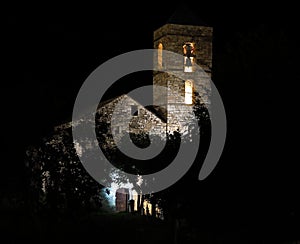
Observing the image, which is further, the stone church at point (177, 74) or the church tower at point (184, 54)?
the church tower at point (184, 54)

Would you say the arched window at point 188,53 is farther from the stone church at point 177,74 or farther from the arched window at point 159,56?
the arched window at point 159,56

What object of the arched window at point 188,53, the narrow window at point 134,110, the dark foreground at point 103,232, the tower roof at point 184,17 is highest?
the tower roof at point 184,17

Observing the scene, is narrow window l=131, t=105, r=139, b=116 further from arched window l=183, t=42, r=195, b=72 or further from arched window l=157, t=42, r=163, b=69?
arched window l=183, t=42, r=195, b=72

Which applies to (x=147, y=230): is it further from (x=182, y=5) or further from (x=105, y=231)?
(x=182, y=5)

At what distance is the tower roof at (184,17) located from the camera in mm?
28922

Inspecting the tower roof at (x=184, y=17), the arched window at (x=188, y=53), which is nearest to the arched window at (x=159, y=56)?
the arched window at (x=188, y=53)

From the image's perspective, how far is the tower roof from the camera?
28922 millimetres

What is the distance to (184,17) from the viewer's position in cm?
2931

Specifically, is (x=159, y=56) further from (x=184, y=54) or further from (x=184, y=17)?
(x=184, y=17)

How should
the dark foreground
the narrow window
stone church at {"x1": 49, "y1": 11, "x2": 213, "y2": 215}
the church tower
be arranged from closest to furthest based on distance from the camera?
the dark foreground, the narrow window, stone church at {"x1": 49, "y1": 11, "x2": 213, "y2": 215}, the church tower

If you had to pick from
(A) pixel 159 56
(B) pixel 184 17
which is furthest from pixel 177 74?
(B) pixel 184 17

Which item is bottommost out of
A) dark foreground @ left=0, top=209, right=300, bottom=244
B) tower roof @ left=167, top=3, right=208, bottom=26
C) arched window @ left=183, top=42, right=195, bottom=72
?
dark foreground @ left=0, top=209, right=300, bottom=244

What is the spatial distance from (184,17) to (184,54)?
1.87 m

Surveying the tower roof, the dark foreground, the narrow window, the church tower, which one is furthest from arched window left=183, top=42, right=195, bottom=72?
the dark foreground
